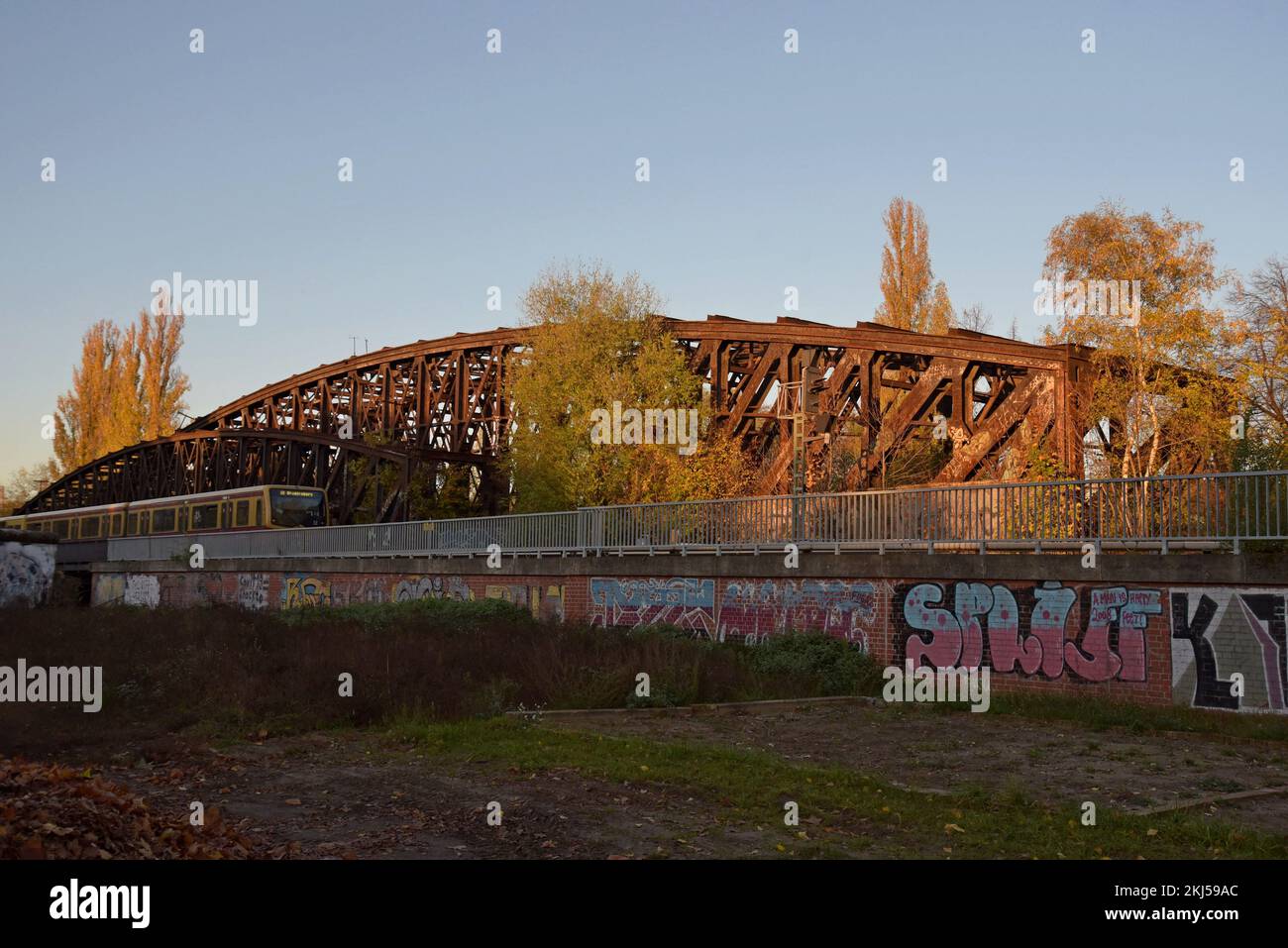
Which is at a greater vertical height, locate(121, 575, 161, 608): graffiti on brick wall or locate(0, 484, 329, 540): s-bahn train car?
locate(0, 484, 329, 540): s-bahn train car

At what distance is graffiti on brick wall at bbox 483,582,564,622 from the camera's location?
26.8 metres

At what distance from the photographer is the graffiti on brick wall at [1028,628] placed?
1595 cm

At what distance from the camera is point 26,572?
3706cm

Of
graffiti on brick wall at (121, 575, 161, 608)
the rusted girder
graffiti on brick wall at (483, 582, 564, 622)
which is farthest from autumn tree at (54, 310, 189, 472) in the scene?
graffiti on brick wall at (483, 582, 564, 622)

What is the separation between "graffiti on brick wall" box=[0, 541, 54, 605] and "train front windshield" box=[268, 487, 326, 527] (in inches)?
341

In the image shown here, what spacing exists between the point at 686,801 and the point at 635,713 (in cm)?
590

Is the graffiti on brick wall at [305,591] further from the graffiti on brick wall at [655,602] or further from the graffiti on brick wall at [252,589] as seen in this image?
Answer: the graffiti on brick wall at [655,602]

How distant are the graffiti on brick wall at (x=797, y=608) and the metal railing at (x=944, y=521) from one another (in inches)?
35.2

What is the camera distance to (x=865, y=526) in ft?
68.7

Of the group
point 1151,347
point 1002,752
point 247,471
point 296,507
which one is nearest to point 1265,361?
point 1151,347

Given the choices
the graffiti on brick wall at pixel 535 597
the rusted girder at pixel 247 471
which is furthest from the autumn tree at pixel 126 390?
the graffiti on brick wall at pixel 535 597

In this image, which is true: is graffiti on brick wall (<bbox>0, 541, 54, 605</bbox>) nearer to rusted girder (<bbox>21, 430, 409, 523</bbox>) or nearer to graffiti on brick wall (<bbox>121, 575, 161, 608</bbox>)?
graffiti on brick wall (<bbox>121, 575, 161, 608</bbox>)

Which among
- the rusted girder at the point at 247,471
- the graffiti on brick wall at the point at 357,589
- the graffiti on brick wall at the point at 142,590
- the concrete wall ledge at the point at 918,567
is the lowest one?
the graffiti on brick wall at the point at 142,590
